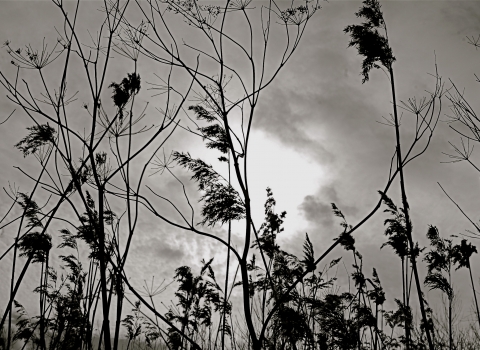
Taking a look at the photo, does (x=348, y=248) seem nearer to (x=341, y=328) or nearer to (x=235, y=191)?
(x=341, y=328)

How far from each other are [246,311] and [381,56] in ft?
13.9

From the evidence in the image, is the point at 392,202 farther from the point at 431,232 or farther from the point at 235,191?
the point at 235,191

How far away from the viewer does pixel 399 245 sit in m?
5.79

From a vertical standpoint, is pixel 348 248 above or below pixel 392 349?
above

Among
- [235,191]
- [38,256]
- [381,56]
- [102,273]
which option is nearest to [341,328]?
[235,191]

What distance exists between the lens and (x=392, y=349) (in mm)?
6293

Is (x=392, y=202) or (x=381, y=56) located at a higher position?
(x=381, y=56)

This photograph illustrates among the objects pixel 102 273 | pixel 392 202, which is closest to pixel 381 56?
pixel 392 202

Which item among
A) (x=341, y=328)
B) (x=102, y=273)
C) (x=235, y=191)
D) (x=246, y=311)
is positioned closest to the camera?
(x=102, y=273)

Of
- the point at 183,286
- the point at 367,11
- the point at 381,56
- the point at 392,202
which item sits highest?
the point at 367,11

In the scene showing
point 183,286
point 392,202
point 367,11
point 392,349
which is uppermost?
point 367,11

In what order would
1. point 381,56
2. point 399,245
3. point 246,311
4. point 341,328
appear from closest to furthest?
1. point 246,311
2. point 341,328
3. point 381,56
4. point 399,245

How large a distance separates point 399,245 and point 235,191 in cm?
364

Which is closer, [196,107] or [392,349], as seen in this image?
[196,107]
